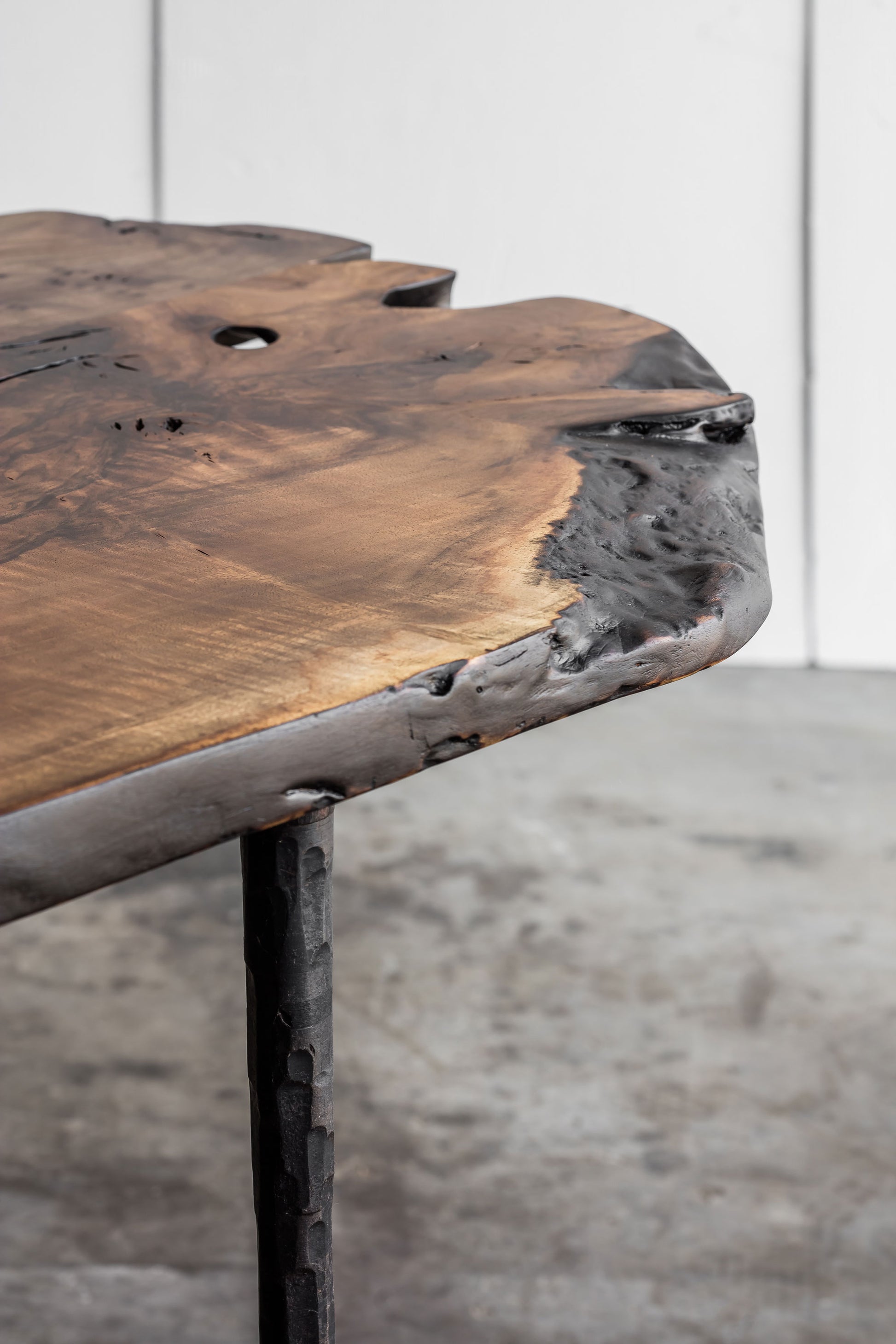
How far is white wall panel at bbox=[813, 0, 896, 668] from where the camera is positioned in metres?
2.05

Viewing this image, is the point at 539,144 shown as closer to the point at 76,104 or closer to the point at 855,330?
the point at 855,330

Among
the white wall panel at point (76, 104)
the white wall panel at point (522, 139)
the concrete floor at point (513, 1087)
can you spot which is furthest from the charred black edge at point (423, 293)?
the white wall panel at point (76, 104)

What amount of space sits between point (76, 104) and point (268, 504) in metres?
1.91

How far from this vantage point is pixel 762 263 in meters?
2.14

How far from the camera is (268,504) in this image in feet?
1.53

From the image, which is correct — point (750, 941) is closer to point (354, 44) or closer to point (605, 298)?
point (605, 298)

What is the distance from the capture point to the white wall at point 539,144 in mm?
2045

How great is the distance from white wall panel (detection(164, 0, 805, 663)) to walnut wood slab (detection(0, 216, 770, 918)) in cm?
149

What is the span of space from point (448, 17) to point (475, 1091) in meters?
1.73

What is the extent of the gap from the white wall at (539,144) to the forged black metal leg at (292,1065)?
1771 millimetres

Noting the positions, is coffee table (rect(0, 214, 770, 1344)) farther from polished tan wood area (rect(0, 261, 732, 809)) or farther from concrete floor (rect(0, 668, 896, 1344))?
concrete floor (rect(0, 668, 896, 1344))

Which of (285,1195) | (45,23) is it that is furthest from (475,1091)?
(45,23)

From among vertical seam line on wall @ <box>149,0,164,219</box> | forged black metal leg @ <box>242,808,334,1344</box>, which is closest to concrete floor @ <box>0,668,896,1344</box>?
forged black metal leg @ <box>242,808,334,1344</box>

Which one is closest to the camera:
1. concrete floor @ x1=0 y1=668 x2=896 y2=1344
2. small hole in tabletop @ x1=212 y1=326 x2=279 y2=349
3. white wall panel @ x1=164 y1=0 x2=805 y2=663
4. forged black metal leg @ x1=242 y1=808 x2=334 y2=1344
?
forged black metal leg @ x1=242 y1=808 x2=334 y2=1344
